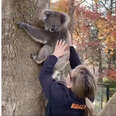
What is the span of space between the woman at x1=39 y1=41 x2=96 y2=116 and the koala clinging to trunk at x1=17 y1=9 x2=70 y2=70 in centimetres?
45

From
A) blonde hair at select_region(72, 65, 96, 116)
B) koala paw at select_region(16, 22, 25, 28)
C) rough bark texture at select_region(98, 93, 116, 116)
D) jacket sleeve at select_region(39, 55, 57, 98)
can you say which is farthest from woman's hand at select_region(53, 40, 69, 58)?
rough bark texture at select_region(98, 93, 116, 116)

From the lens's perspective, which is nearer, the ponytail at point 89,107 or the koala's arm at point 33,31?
the ponytail at point 89,107

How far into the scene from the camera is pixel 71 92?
286cm

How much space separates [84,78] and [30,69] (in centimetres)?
79

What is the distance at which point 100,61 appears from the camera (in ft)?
66.1

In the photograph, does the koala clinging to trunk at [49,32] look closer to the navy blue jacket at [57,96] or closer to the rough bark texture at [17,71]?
the rough bark texture at [17,71]

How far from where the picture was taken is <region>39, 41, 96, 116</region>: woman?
277 centimetres

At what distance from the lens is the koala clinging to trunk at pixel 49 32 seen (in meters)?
3.30

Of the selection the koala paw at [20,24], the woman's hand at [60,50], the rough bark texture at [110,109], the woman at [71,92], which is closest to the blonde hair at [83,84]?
the woman at [71,92]

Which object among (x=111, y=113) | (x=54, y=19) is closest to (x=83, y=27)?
(x=111, y=113)

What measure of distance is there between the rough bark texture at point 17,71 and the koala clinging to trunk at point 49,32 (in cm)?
10

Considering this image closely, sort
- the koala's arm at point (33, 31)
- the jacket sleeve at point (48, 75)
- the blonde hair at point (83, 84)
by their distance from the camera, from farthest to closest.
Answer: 1. the koala's arm at point (33, 31)
2. the jacket sleeve at point (48, 75)
3. the blonde hair at point (83, 84)

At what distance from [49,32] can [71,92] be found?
1.17m

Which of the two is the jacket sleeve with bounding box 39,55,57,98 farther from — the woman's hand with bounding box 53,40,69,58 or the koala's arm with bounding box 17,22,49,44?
the koala's arm with bounding box 17,22,49,44
